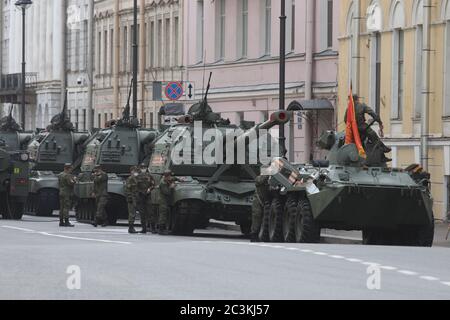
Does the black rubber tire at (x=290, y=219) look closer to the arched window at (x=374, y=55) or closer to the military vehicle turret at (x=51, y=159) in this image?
the arched window at (x=374, y=55)

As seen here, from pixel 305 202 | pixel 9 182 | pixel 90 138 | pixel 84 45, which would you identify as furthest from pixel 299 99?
pixel 84 45

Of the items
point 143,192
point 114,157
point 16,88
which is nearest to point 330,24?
point 114,157

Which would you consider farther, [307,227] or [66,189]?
[66,189]

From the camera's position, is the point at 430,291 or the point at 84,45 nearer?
the point at 430,291

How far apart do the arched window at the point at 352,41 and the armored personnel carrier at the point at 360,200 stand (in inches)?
558

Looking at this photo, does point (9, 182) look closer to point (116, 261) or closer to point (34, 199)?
point (34, 199)

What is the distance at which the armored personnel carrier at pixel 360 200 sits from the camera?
92.1 ft

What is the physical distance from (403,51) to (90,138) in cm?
895

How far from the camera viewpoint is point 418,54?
3959 centimetres

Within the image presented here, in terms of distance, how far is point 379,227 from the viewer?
1126 inches

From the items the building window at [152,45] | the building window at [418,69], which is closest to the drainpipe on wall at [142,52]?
the building window at [152,45]

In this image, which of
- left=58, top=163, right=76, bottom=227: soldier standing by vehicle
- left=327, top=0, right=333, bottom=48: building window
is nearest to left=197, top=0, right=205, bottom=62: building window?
left=327, top=0, right=333, bottom=48: building window

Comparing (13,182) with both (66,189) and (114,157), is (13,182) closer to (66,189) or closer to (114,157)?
(114,157)

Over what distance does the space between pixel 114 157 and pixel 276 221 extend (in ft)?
41.8
